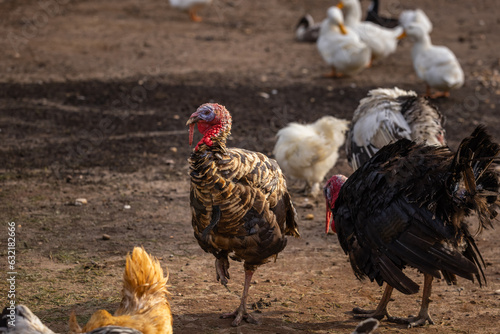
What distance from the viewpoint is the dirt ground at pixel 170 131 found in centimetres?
512

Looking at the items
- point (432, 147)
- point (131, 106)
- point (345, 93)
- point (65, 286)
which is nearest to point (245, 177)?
point (432, 147)

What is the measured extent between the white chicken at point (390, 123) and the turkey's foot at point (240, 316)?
98.8 inches

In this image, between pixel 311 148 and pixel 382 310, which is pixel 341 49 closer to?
pixel 311 148

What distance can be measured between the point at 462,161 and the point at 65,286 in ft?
10.9

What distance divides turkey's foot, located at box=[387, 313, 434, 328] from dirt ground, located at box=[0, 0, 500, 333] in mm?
47

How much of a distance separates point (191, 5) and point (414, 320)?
11.8 m

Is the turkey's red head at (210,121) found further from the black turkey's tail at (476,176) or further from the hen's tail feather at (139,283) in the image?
the black turkey's tail at (476,176)

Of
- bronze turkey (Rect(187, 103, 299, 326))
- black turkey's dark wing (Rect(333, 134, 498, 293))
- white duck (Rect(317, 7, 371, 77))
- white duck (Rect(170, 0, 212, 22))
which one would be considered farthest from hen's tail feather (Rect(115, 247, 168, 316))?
white duck (Rect(170, 0, 212, 22))

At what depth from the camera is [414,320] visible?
15.8 ft

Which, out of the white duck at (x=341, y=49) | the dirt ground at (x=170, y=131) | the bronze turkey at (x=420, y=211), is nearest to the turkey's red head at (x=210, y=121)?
the bronze turkey at (x=420, y=211)

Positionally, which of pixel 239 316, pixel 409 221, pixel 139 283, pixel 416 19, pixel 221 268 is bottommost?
pixel 239 316

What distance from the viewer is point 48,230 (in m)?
6.16

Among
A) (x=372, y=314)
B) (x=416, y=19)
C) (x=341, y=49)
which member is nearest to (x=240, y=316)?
(x=372, y=314)

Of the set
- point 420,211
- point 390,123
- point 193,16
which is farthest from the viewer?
point 193,16
